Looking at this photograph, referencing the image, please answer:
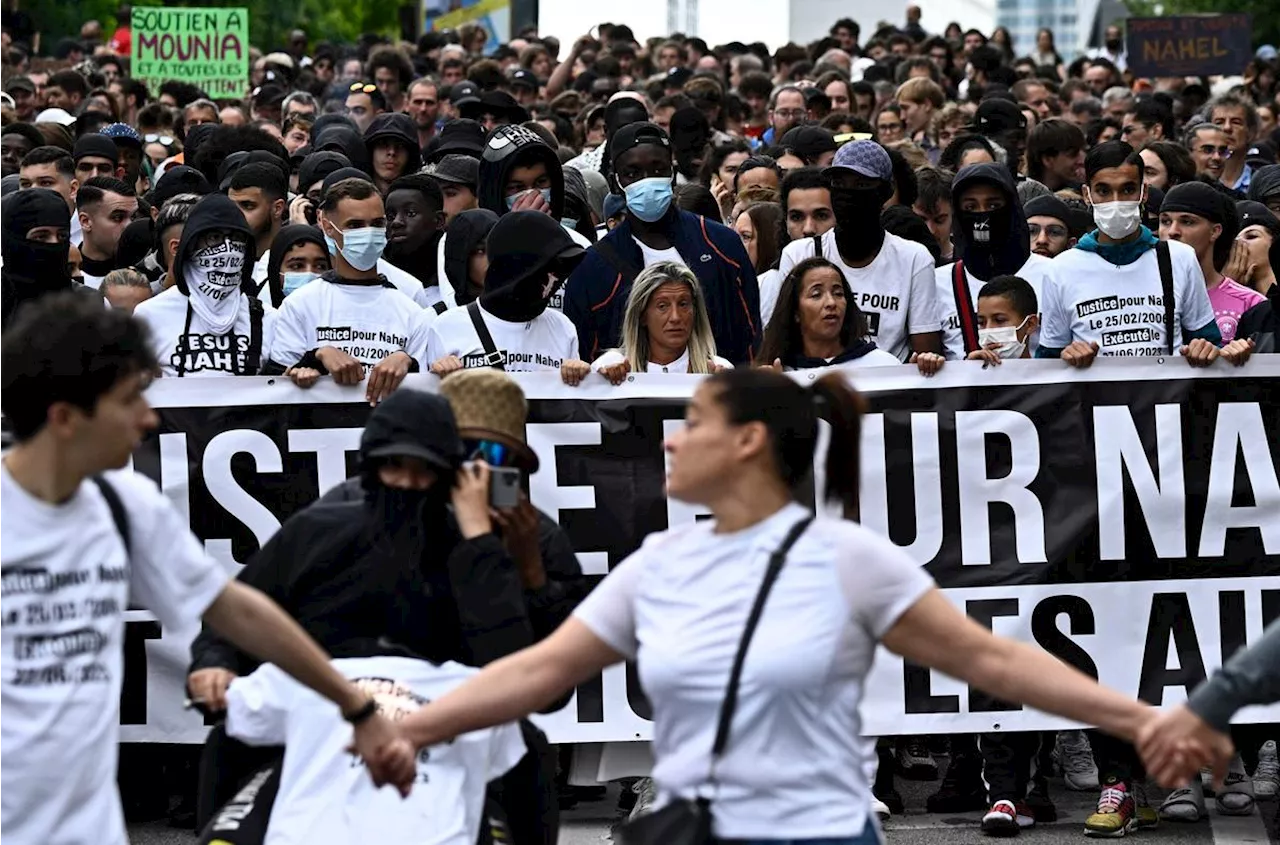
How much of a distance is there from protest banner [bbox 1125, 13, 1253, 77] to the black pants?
572 inches

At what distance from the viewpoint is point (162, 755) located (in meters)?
8.95

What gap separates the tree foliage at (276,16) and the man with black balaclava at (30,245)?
1183 inches

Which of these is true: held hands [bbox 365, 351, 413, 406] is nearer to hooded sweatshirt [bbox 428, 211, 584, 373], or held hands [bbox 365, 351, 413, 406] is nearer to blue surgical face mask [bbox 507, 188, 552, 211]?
hooded sweatshirt [bbox 428, 211, 584, 373]

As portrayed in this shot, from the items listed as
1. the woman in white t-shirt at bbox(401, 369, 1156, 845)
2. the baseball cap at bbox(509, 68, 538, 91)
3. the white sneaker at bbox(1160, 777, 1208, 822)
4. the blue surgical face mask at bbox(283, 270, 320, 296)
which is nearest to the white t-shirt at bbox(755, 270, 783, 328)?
the blue surgical face mask at bbox(283, 270, 320, 296)

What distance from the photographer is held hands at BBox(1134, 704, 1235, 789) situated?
499 cm

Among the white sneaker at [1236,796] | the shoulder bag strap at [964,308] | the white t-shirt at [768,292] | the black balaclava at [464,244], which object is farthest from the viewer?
the white t-shirt at [768,292]

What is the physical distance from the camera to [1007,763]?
28.4 ft

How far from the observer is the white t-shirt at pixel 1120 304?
30.5 feet

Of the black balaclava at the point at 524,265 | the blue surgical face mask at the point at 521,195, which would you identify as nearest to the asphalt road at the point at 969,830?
the black balaclava at the point at 524,265

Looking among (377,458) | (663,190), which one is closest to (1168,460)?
(663,190)

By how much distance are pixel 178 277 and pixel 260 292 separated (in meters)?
1.07

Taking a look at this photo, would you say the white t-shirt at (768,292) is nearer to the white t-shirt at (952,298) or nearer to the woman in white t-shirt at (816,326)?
the white t-shirt at (952,298)

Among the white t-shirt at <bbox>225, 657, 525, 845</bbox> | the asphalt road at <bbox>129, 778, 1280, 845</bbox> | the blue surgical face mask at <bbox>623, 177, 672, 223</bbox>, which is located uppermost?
the blue surgical face mask at <bbox>623, 177, 672, 223</bbox>

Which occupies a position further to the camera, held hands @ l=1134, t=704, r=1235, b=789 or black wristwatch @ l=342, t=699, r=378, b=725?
black wristwatch @ l=342, t=699, r=378, b=725
